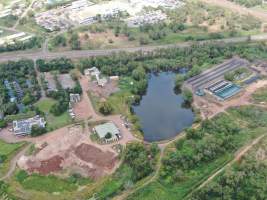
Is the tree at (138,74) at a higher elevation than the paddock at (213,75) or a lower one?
higher

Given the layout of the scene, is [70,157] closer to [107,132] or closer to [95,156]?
[95,156]

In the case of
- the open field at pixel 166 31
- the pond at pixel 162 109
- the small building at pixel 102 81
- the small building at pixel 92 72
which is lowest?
the pond at pixel 162 109

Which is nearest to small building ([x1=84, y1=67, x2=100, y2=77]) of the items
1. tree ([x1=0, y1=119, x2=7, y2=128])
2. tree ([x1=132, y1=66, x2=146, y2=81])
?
tree ([x1=132, y1=66, x2=146, y2=81])

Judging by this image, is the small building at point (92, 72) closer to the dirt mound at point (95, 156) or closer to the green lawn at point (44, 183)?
the dirt mound at point (95, 156)

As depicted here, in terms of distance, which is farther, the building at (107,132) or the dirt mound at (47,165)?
the building at (107,132)

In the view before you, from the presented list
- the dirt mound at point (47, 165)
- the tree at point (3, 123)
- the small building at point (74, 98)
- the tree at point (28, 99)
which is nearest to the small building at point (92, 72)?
the small building at point (74, 98)

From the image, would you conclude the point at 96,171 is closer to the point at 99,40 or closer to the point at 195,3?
the point at 99,40

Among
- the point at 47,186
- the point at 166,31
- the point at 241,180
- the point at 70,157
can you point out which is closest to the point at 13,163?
the point at 47,186

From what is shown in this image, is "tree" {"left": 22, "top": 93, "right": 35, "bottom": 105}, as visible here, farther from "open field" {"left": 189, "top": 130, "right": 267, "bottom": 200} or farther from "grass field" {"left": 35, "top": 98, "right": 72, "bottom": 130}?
"open field" {"left": 189, "top": 130, "right": 267, "bottom": 200}

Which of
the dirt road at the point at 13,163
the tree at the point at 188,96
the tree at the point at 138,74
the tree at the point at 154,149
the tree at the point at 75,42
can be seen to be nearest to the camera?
the dirt road at the point at 13,163
